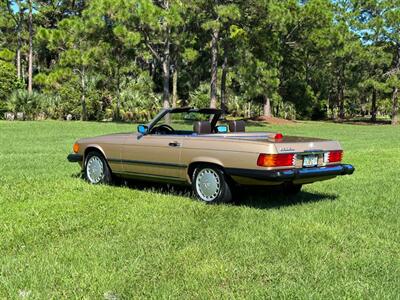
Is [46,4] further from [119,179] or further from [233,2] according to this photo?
[119,179]

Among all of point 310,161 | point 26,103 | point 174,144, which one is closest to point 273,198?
point 310,161

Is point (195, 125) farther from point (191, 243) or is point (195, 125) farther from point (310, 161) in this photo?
point (191, 243)

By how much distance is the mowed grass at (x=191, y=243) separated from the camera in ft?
13.6

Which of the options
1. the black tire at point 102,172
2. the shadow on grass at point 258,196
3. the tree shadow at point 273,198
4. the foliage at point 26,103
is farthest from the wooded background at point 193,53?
the tree shadow at point 273,198

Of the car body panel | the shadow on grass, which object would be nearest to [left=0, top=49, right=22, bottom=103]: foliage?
the car body panel

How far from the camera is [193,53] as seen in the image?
110 feet

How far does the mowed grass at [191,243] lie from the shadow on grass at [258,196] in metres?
0.02

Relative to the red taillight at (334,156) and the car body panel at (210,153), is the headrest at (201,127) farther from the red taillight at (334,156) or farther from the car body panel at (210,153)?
the red taillight at (334,156)

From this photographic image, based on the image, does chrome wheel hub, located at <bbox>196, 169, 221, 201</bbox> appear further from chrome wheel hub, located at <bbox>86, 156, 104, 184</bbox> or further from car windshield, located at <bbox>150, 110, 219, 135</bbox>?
chrome wheel hub, located at <bbox>86, 156, 104, 184</bbox>

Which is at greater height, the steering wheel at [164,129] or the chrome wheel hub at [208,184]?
the steering wheel at [164,129]

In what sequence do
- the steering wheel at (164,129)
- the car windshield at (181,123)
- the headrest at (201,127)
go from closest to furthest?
the headrest at (201,127) < the car windshield at (181,123) < the steering wheel at (164,129)

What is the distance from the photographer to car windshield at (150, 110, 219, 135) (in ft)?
26.6

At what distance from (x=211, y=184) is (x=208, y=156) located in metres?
0.40

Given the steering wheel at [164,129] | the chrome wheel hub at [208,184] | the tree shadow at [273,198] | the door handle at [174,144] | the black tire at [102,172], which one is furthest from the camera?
the black tire at [102,172]
